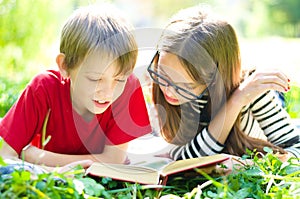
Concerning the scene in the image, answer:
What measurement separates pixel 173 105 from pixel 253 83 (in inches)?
11.4

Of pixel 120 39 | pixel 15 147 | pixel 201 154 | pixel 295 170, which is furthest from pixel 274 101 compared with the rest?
pixel 15 147

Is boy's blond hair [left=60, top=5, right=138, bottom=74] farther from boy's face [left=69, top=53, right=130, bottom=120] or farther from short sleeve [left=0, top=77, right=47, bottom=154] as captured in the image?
short sleeve [left=0, top=77, right=47, bottom=154]

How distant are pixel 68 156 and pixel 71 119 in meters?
0.12

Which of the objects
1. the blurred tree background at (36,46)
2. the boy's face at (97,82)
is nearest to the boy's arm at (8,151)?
the boy's face at (97,82)

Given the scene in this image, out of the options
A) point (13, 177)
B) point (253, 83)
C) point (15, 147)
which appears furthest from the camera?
point (253, 83)

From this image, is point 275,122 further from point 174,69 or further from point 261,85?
point 174,69

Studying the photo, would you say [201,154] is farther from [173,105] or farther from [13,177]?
[13,177]

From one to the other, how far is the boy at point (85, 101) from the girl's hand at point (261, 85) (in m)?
0.31

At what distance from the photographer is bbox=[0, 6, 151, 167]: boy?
1.48 m

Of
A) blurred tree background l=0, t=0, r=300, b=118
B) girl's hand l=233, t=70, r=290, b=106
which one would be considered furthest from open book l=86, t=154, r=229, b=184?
blurred tree background l=0, t=0, r=300, b=118

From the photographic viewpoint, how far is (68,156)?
5.10 ft

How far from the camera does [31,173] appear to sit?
3.53ft

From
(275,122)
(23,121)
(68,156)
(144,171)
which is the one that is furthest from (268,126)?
(23,121)

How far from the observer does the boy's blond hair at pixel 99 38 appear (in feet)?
4.87
